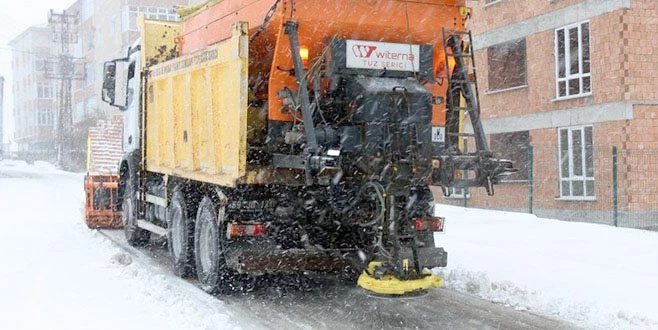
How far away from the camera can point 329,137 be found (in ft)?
22.1

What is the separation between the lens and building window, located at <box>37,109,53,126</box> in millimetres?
77062

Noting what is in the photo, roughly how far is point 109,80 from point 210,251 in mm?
5466

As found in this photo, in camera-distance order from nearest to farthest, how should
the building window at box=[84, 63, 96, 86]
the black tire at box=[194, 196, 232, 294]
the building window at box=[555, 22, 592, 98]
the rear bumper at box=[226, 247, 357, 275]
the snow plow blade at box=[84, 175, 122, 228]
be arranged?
1. the rear bumper at box=[226, 247, 357, 275]
2. the black tire at box=[194, 196, 232, 294]
3. the snow plow blade at box=[84, 175, 122, 228]
4. the building window at box=[555, 22, 592, 98]
5. the building window at box=[84, 63, 96, 86]

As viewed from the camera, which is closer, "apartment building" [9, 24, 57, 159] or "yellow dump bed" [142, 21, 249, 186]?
"yellow dump bed" [142, 21, 249, 186]

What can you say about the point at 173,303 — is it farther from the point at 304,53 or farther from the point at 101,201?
the point at 101,201

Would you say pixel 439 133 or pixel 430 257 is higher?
pixel 439 133

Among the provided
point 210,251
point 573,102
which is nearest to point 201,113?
point 210,251

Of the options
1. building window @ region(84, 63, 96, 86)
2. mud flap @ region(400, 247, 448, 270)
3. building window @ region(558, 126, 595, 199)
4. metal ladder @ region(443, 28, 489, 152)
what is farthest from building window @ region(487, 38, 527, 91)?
building window @ region(84, 63, 96, 86)

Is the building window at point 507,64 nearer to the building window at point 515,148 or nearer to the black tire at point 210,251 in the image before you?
the building window at point 515,148

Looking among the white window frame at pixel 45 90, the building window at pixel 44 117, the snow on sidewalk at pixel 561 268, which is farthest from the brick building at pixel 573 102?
the white window frame at pixel 45 90

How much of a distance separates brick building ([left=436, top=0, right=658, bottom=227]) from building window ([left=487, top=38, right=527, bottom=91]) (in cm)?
3

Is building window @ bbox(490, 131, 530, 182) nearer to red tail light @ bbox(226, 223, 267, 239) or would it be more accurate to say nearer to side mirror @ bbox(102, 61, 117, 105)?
side mirror @ bbox(102, 61, 117, 105)

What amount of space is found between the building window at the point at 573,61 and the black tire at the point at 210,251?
1188 cm

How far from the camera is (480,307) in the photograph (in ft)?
24.1
